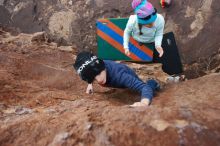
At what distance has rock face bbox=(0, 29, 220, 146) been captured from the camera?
81.7 inches

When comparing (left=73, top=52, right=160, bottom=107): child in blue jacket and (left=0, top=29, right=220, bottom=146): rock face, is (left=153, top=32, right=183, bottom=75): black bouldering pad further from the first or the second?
(left=73, top=52, right=160, bottom=107): child in blue jacket

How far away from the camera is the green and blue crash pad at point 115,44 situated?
4977 mm

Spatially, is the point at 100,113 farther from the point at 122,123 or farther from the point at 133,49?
the point at 133,49

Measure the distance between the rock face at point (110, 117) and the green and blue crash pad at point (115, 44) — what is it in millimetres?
1655

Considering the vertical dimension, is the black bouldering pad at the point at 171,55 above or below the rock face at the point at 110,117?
below

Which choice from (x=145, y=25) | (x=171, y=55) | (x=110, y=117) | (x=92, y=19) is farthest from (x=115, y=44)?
(x=110, y=117)

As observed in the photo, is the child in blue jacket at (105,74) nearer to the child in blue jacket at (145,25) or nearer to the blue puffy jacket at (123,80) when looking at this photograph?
the blue puffy jacket at (123,80)

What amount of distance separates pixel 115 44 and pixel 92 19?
0.43 meters

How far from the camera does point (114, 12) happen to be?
5.26 metres

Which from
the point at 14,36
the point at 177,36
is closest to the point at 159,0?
the point at 177,36

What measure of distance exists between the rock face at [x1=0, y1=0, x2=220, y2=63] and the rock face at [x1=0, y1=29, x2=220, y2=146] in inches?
63.9

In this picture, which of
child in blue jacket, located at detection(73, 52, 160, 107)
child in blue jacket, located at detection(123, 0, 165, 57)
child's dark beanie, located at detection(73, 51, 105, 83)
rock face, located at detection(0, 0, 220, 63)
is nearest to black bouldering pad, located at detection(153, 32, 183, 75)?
rock face, located at detection(0, 0, 220, 63)

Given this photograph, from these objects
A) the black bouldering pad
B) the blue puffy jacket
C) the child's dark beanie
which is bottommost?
the black bouldering pad

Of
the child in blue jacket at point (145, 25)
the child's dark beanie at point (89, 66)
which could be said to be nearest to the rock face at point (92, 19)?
the child in blue jacket at point (145, 25)
